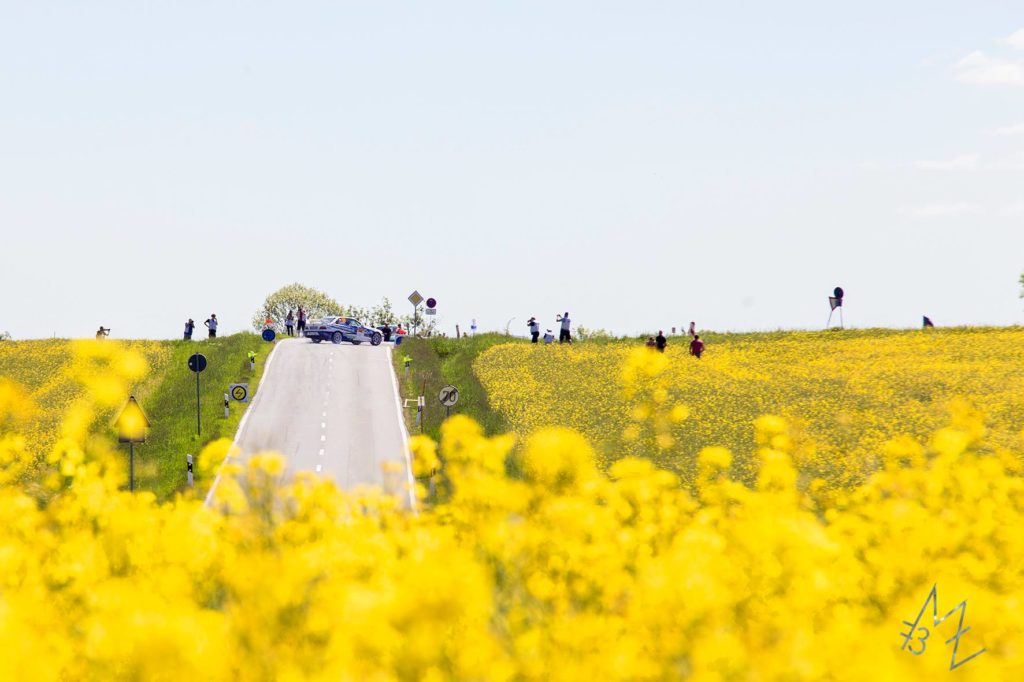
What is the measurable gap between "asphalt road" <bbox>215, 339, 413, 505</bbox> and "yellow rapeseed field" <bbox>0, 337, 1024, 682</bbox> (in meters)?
16.1

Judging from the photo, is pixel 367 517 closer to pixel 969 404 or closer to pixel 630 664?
pixel 630 664

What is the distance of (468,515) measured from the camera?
1526 centimetres

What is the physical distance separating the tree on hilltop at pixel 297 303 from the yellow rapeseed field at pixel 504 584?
12601 cm

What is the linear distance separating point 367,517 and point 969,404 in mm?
25269

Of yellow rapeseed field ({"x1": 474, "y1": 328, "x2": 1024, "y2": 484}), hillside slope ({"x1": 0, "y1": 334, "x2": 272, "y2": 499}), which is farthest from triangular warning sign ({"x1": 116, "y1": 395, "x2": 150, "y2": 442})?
yellow rapeseed field ({"x1": 474, "y1": 328, "x2": 1024, "y2": 484})

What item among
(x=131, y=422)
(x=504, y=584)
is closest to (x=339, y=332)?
(x=131, y=422)

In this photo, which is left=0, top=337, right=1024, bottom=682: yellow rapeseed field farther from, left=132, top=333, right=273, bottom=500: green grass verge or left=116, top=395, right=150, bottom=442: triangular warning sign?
left=132, top=333, right=273, bottom=500: green grass verge

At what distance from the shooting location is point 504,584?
12.2 meters

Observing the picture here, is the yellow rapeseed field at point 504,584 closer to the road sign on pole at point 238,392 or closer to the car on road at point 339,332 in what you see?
the road sign on pole at point 238,392

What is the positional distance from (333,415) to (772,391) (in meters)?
17.3

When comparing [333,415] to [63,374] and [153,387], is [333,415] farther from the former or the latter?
[63,374]

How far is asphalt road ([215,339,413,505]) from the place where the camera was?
126 ft
